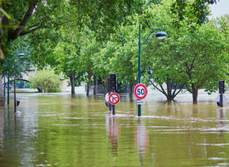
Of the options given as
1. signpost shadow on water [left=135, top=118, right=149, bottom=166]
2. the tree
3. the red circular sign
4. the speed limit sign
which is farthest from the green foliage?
signpost shadow on water [left=135, top=118, right=149, bottom=166]

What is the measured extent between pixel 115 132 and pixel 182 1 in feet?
17.2

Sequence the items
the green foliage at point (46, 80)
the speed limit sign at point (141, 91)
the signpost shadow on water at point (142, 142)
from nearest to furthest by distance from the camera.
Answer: the signpost shadow on water at point (142, 142) → the speed limit sign at point (141, 91) → the green foliage at point (46, 80)

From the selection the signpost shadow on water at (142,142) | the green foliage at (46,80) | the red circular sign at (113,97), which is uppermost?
the green foliage at (46,80)

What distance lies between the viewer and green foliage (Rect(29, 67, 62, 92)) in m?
94.4

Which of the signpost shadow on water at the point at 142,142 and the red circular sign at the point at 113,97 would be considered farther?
the red circular sign at the point at 113,97

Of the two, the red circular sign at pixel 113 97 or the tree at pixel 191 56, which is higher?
the tree at pixel 191 56

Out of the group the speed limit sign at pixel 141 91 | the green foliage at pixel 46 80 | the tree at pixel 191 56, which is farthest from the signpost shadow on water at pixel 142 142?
the green foliage at pixel 46 80

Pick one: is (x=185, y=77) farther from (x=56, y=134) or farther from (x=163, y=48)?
(x=56, y=134)

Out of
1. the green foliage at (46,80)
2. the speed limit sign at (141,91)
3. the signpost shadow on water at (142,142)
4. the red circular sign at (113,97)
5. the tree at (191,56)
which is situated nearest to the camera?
the signpost shadow on water at (142,142)

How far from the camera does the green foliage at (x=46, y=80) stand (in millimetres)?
94438

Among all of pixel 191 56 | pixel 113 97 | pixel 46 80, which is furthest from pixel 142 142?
pixel 46 80

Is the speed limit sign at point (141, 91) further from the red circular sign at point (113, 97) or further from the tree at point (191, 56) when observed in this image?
the tree at point (191, 56)

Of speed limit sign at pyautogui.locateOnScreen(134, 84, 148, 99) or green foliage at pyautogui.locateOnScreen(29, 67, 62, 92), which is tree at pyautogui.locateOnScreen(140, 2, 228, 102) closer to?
speed limit sign at pyautogui.locateOnScreen(134, 84, 148, 99)

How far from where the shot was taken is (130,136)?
1248cm
